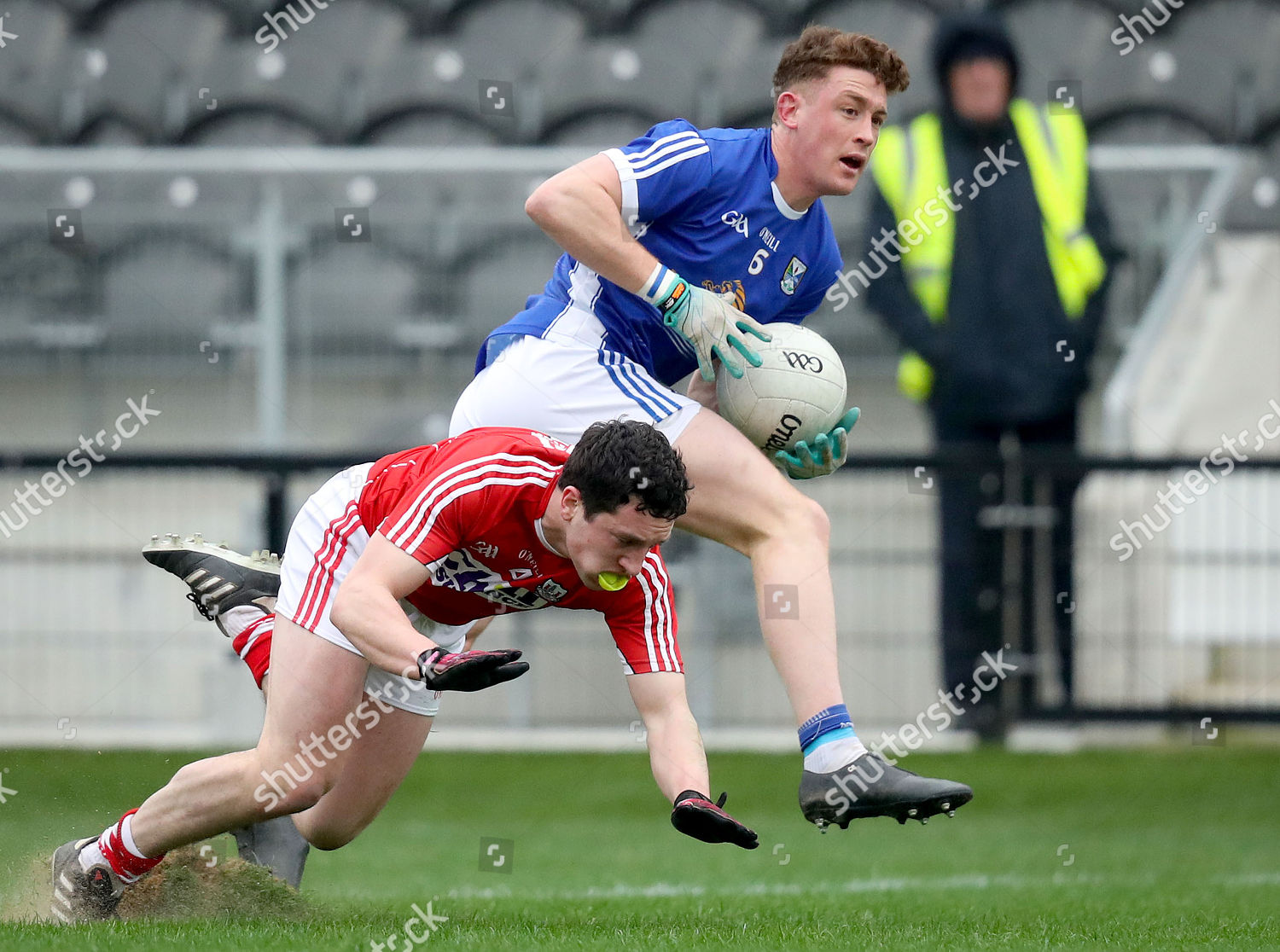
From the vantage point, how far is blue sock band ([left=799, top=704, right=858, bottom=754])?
13.7 ft

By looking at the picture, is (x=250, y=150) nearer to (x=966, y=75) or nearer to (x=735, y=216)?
(x=966, y=75)

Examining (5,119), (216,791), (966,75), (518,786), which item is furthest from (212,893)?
(5,119)

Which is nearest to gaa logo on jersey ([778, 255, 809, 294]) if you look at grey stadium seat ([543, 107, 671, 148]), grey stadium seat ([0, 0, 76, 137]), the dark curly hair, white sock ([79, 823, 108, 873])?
the dark curly hair

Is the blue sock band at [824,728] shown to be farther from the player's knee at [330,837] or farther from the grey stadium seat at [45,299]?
the grey stadium seat at [45,299]

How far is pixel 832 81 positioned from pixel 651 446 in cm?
129

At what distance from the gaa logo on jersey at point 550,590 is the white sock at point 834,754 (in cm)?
73

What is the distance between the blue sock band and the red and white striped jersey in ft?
1.15

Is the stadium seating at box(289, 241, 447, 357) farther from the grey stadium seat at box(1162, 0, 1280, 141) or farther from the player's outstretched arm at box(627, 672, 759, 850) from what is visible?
the player's outstretched arm at box(627, 672, 759, 850)

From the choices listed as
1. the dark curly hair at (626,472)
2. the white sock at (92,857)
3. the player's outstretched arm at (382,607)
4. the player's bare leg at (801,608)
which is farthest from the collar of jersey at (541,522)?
the white sock at (92,857)

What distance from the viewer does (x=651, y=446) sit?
384 cm

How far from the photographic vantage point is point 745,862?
6598mm

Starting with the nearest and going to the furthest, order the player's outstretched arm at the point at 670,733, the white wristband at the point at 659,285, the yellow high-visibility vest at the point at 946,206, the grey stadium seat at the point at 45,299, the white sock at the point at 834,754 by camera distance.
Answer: the player's outstretched arm at the point at 670,733 → the white sock at the point at 834,754 → the white wristband at the point at 659,285 → the yellow high-visibility vest at the point at 946,206 → the grey stadium seat at the point at 45,299

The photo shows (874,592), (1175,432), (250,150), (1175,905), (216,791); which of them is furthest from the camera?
(250,150)

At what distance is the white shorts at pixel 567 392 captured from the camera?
4.63 metres
